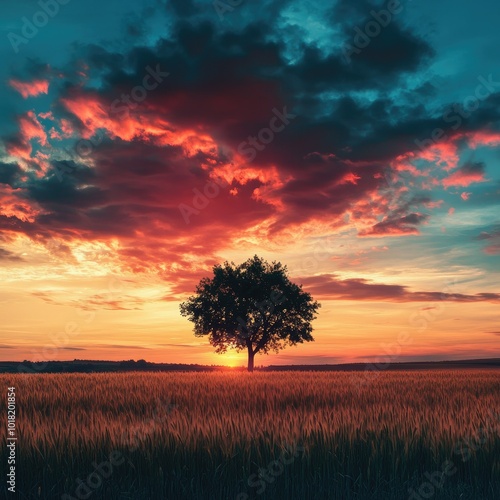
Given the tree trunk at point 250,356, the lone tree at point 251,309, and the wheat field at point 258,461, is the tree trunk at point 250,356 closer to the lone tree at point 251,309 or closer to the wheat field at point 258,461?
the lone tree at point 251,309

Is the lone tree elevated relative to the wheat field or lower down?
elevated

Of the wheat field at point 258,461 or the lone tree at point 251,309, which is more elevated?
the lone tree at point 251,309

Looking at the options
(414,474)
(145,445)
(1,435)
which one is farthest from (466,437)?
(1,435)

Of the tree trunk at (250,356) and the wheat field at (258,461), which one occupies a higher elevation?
the tree trunk at (250,356)

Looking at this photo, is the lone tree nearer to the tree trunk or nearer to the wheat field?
the tree trunk

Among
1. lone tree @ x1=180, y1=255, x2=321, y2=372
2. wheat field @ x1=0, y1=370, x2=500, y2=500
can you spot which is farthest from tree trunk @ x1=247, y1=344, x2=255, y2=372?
wheat field @ x1=0, y1=370, x2=500, y2=500

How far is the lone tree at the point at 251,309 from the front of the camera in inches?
1975

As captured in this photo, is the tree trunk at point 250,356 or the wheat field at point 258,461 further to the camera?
the tree trunk at point 250,356

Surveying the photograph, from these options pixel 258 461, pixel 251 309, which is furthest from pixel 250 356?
pixel 258 461

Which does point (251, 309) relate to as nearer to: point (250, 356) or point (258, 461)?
point (250, 356)

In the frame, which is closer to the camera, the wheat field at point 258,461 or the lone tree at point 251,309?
the wheat field at point 258,461

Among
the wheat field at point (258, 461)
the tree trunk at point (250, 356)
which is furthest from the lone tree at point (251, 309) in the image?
the wheat field at point (258, 461)

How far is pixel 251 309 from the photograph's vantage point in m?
50.3

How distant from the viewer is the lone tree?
165 ft
